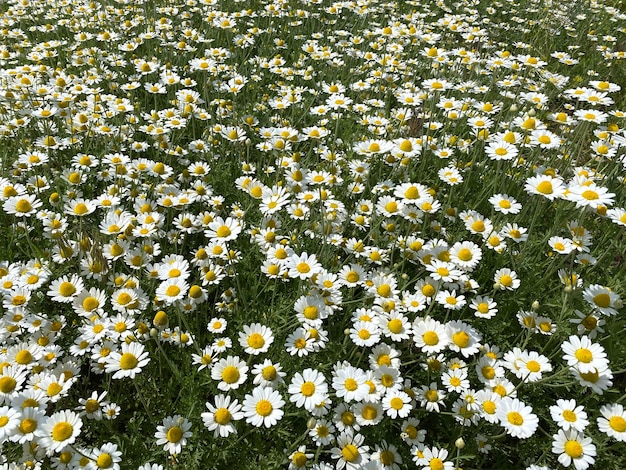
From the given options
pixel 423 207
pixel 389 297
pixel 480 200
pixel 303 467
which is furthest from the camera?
pixel 480 200

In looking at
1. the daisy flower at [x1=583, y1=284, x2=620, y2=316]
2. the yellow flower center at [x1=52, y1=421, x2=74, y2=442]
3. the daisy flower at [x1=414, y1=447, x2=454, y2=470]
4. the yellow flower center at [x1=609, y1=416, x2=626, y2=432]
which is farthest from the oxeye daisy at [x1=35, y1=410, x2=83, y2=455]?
the daisy flower at [x1=583, y1=284, x2=620, y2=316]

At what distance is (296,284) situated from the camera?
11.4 feet

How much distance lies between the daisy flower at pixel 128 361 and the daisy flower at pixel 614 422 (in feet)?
8.11

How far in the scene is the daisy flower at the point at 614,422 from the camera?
247 cm

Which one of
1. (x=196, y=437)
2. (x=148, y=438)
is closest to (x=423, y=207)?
(x=196, y=437)

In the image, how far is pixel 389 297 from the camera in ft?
10.00

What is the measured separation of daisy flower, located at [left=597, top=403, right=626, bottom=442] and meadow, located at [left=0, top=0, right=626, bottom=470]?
2 centimetres

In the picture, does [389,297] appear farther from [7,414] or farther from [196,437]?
[7,414]

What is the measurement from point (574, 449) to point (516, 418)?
0.97 ft

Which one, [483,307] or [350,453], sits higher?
[483,307]

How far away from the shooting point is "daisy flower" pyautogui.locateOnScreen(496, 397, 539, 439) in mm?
2441

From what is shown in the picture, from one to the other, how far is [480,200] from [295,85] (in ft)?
9.84

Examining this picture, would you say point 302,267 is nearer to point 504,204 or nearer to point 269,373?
point 269,373

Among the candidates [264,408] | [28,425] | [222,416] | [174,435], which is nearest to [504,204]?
[264,408]
